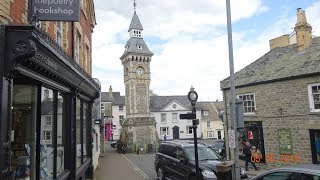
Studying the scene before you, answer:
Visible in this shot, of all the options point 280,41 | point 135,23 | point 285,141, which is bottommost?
point 285,141

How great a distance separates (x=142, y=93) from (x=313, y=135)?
36765mm

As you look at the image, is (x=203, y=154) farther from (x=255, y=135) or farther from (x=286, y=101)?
(x=255, y=135)

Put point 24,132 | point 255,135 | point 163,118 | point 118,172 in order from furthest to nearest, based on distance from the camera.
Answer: point 163,118 → point 255,135 → point 118,172 → point 24,132

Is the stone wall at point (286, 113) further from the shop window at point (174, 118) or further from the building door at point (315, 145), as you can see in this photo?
the shop window at point (174, 118)

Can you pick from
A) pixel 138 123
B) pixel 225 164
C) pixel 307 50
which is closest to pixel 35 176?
pixel 225 164

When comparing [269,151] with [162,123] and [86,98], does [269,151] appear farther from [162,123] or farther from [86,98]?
[162,123]

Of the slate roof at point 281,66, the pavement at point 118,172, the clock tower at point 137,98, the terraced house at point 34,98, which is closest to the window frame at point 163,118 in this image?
the clock tower at point 137,98

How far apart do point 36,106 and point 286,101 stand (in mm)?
16554

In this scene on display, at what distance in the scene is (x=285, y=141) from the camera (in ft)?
64.5

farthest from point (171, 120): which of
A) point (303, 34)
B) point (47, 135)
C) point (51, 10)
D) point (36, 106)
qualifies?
point (51, 10)

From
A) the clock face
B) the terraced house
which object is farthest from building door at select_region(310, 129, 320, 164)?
the clock face

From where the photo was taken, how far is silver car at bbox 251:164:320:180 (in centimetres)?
598

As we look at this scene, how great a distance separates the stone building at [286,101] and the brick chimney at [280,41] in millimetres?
1721

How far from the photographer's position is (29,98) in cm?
609
